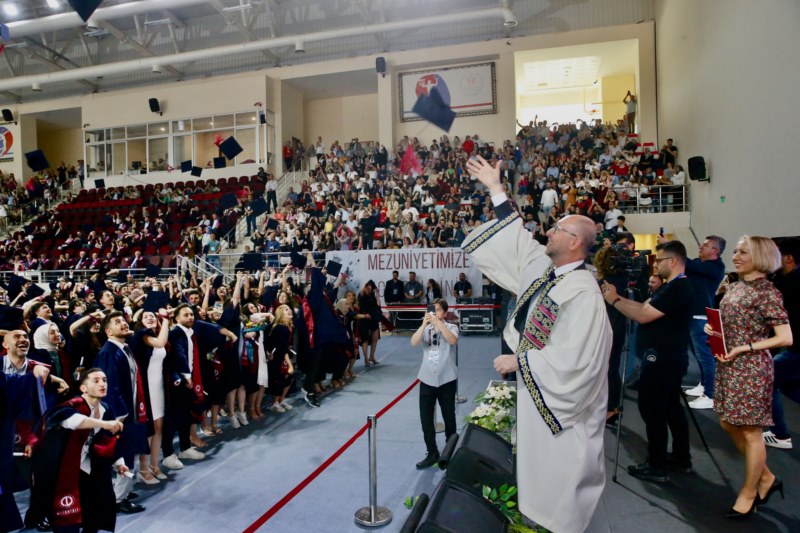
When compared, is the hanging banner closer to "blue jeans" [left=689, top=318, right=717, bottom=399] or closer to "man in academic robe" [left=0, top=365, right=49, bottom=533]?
"blue jeans" [left=689, top=318, right=717, bottom=399]

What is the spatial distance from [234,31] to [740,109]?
20.9 meters

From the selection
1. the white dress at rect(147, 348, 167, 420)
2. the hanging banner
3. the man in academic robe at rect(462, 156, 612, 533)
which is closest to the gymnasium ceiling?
the hanging banner

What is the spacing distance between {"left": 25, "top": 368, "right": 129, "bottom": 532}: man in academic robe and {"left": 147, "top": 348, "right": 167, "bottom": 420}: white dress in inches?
47.1

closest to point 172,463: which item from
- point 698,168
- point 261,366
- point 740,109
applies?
point 261,366

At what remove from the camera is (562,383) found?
2225mm

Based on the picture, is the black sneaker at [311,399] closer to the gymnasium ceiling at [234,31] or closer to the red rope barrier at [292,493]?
the red rope barrier at [292,493]

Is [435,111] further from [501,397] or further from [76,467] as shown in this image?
[76,467]

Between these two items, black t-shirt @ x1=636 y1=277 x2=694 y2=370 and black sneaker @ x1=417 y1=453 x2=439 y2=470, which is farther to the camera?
black sneaker @ x1=417 y1=453 x2=439 y2=470

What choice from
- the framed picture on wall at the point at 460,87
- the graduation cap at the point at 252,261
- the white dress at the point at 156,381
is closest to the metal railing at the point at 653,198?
the framed picture on wall at the point at 460,87

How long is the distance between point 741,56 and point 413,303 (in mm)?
8334

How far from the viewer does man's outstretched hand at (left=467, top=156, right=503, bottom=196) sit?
100 inches

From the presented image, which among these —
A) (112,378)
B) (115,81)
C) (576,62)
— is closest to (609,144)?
(576,62)

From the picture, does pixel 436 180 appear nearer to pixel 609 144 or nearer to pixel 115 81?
pixel 609 144

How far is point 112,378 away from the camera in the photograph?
4332mm
